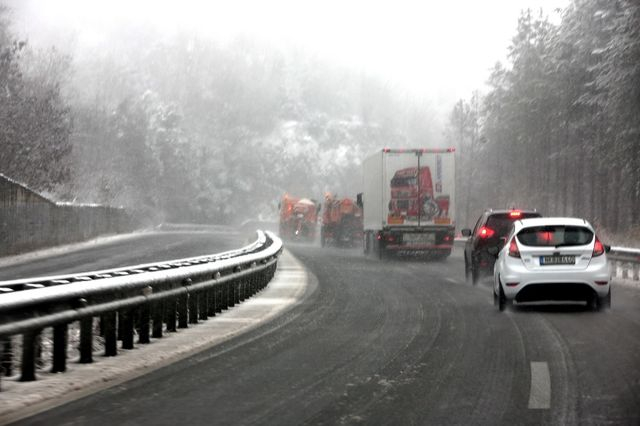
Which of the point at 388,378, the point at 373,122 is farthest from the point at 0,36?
the point at 373,122

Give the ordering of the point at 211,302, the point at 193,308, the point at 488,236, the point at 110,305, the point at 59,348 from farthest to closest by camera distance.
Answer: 1. the point at 488,236
2. the point at 211,302
3. the point at 193,308
4. the point at 110,305
5. the point at 59,348

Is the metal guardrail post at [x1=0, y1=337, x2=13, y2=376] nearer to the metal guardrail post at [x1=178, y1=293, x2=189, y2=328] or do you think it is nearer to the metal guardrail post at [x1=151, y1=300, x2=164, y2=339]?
the metal guardrail post at [x1=151, y1=300, x2=164, y2=339]

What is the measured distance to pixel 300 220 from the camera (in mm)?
64250

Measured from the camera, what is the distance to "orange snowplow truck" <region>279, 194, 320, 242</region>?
64250 mm

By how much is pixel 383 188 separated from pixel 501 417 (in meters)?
26.5

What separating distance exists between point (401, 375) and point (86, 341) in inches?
118

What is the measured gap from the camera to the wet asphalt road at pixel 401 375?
6.96 meters

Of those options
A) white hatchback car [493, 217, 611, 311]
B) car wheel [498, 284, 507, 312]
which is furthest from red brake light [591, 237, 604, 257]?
car wheel [498, 284, 507, 312]

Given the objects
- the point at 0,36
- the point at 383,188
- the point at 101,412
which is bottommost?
the point at 101,412

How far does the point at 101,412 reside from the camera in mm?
7070

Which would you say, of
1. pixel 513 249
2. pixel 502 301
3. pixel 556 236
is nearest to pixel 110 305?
pixel 502 301

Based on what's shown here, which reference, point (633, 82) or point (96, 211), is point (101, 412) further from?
point (96, 211)

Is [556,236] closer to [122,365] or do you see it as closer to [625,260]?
[122,365]

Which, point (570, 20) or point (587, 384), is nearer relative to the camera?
point (587, 384)
